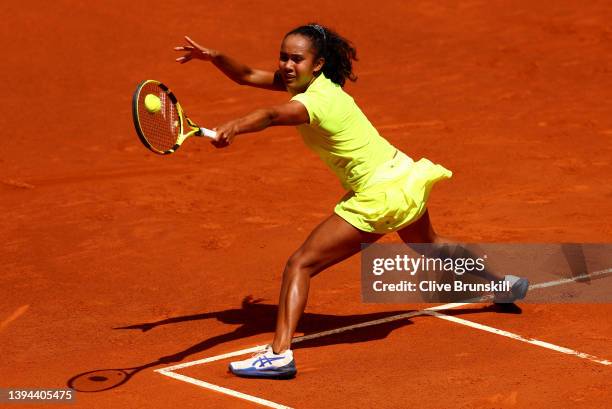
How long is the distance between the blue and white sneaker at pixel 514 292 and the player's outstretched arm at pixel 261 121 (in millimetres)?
2256

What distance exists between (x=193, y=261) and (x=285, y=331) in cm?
273

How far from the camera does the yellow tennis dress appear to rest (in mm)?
7298

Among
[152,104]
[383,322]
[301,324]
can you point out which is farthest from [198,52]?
[383,322]

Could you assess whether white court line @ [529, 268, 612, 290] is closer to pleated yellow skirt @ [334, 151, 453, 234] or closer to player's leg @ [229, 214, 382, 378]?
pleated yellow skirt @ [334, 151, 453, 234]

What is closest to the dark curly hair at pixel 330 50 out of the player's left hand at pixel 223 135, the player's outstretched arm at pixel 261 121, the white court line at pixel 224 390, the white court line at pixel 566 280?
the player's outstretched arm at pixel 261 121

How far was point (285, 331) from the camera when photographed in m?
7.21

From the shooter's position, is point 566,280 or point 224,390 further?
point 566,280

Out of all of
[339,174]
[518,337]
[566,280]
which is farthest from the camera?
[566,280]

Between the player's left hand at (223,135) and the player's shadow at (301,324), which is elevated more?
the player's left hand at (223,135)

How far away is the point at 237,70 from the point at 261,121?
5.31ft

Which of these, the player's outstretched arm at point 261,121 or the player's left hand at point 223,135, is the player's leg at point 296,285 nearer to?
the player's outstretched arm at point 261,121

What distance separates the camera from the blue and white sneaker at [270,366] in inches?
281

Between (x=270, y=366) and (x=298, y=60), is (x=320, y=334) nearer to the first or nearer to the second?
(x=270, y=366)

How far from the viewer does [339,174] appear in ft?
25.0
